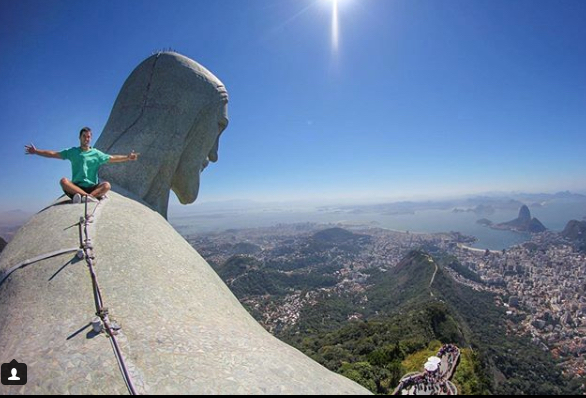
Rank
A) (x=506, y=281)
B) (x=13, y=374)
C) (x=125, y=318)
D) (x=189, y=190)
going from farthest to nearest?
1. (x=506, y=281)
2. (x=189, y=190)
3. (x=125, y=318)
4. (x=13, y=374)

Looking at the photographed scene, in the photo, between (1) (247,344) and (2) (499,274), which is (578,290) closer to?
(2) (499,274)

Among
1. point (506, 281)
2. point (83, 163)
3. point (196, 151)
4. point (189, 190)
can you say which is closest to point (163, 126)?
point (196, 151)

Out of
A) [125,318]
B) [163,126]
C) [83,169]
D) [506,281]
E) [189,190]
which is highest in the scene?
[163,126]

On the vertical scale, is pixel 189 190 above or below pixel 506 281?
above

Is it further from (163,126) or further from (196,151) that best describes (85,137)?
(196,151)

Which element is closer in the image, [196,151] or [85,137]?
[85,137]

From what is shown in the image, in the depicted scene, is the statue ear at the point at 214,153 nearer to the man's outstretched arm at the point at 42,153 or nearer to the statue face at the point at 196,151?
the statue face at the point at 196,151

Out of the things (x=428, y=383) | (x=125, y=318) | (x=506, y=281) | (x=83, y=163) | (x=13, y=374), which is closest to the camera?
(x=13, y=374)

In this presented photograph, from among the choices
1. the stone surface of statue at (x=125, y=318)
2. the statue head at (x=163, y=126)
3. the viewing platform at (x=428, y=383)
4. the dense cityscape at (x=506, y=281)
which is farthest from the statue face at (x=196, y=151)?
the dense cityscape at (x=506, y=281)
